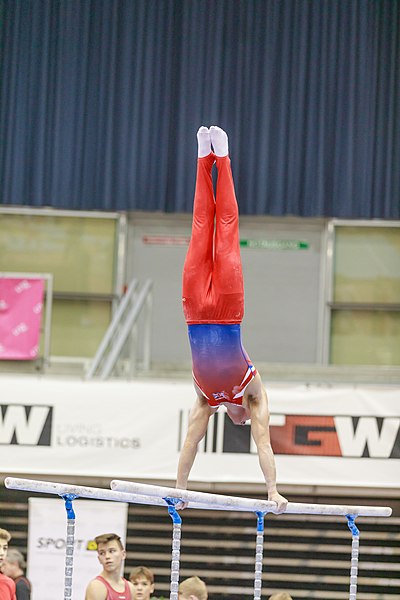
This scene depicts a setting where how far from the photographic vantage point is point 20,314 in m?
9.05

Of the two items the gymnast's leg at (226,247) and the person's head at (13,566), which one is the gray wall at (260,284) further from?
the gymnast's leg at (226,247)

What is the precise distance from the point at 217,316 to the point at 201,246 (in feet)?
Result: 1.21

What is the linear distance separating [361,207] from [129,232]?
2.53 metres

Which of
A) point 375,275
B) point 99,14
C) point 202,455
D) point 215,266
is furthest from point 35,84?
point 215,266

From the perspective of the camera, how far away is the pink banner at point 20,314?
29.5ft

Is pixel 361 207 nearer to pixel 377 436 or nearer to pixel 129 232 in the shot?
pixel 129 232

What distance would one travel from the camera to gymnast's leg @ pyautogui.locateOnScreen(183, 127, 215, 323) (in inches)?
191

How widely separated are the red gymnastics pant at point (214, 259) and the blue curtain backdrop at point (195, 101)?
6.04 m

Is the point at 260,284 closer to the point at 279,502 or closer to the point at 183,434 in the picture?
the point at 183,434

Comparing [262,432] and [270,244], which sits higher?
[270,244]

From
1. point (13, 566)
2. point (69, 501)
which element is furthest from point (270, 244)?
point (69, 501)

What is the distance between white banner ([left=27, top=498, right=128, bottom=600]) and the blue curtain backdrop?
4020 millimetres

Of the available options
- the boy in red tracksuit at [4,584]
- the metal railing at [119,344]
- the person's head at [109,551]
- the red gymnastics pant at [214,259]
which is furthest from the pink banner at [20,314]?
the red gymnastics pant at [214,259]

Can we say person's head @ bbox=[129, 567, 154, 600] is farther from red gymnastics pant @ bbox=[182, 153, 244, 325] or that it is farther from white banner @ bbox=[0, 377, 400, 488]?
red gymnastics pant @ bbox=[182, 153, 244, 325]
